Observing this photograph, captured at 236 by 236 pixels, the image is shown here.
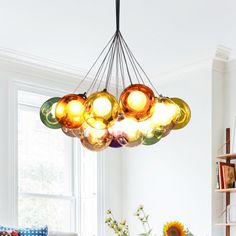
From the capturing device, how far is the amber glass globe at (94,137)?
2727 millimetres

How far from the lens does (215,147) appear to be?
4566 mm

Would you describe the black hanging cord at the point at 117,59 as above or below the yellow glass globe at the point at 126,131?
above

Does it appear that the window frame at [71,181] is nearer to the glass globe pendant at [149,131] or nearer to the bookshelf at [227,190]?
the bookshelf at [227,190]

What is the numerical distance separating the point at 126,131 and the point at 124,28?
53.0 inches

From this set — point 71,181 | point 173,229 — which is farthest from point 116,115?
point 71,181

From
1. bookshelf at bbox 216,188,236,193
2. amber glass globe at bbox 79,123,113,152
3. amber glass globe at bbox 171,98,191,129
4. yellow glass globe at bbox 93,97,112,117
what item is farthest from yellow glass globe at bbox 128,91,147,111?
bookshelf at bbox 216,188,236,193

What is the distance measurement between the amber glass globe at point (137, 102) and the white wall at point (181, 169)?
230cm

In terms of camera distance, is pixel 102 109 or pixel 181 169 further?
pixel 181 169

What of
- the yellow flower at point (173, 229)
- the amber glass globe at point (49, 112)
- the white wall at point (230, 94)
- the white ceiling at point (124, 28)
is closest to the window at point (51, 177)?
the white ceiling at point (124, 28)

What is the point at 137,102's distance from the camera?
2.38m

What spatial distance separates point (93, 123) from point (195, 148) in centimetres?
247

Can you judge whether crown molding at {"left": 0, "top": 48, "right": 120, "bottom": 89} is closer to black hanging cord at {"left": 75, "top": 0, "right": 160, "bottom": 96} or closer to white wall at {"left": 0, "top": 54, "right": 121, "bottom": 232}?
white wall at {"left": 0, "top": 54, "right": 121, "bottom": 232}

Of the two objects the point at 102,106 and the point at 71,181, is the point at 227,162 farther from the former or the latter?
the point at 102,106

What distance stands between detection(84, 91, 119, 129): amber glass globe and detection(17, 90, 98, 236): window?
2.45 metres
